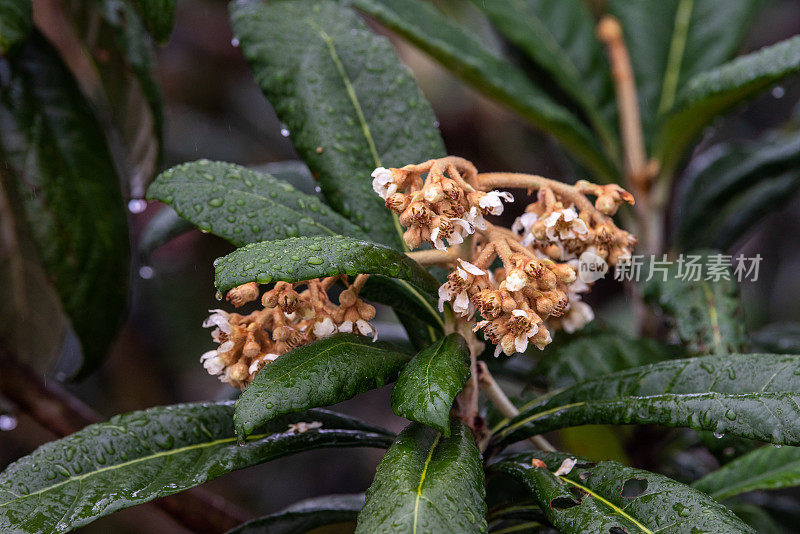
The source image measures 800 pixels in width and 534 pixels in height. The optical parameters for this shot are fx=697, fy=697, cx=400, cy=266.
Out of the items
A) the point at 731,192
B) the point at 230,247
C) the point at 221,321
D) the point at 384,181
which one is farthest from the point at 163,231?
the point at 230,247

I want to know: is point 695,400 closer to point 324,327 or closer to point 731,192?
point 324,327


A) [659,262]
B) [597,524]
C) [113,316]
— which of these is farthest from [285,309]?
[659,262]

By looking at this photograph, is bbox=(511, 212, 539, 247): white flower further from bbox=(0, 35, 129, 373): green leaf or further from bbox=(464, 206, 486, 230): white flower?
bbox=(0, 35, 129, 373): green leaf

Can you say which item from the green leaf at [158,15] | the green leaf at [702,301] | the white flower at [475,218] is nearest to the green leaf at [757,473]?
the green leaf at [702,301]

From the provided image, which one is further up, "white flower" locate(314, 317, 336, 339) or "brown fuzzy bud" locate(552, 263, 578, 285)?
"brown fuzzy bud" locate(552, 263, 578, 285)

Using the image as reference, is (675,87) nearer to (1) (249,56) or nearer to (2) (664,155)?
(2) (664,155)

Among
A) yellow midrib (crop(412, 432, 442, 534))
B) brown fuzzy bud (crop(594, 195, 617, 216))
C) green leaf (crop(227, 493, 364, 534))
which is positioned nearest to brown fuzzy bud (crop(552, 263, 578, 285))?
brown fuzzy bud (crop(594, 195, 617, 216))
